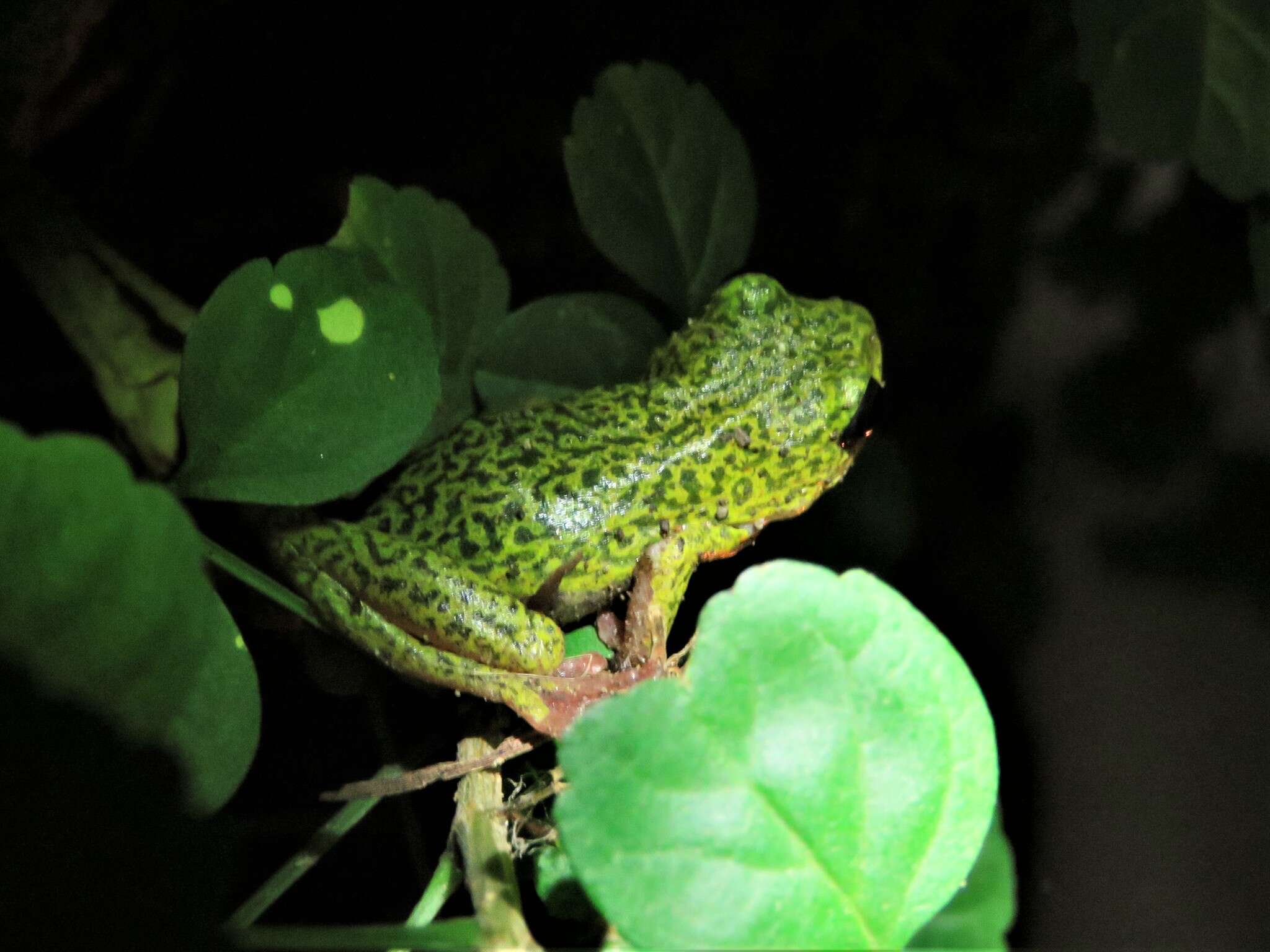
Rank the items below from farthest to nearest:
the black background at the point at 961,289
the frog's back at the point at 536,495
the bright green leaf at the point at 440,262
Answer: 1. the black background at the point at 961,289
2. the frog's back at the point at 536,495
3. the bright green leaf at the point at 440,262

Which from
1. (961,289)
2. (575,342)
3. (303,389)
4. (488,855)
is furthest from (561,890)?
(961,289)

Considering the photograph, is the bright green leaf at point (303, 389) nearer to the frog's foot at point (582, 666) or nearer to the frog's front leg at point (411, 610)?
the frog's front leg at point (411, 610)

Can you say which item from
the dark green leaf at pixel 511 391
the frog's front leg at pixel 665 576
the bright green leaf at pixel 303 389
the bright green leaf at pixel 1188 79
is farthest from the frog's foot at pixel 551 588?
the bright green leaf at pixel 1188 79

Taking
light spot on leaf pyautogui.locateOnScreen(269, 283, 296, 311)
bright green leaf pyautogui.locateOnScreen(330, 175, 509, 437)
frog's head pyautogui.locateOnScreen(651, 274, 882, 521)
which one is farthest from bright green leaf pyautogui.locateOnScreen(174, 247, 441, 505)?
frog's head pyautogui.locateOnScreen(651, 274, 882, 521)

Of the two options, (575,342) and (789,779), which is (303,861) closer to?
(789,779)

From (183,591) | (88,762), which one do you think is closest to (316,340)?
(183,591)

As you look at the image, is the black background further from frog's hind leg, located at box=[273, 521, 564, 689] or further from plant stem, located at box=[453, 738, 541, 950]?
plant stem, located at box=[453, 738, 541, 950]
